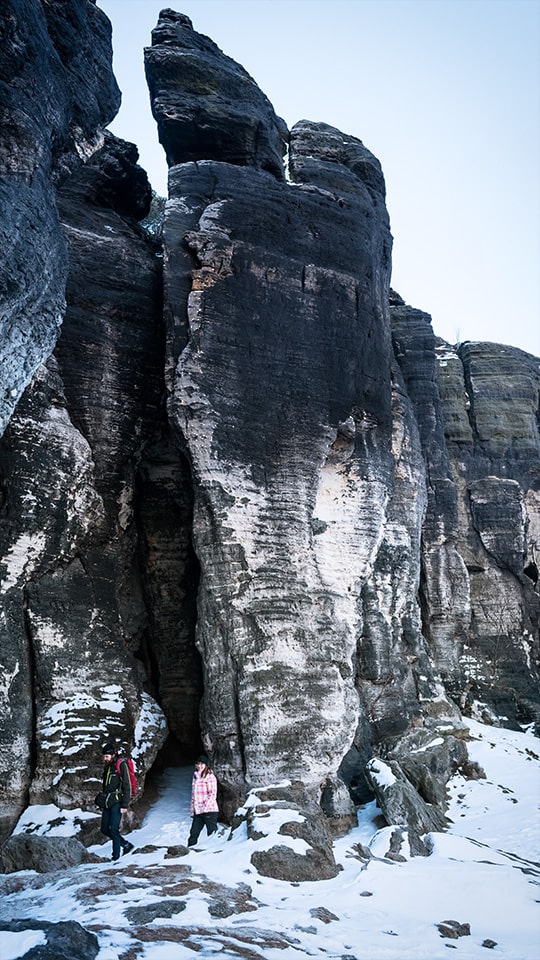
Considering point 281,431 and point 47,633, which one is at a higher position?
point 281,431

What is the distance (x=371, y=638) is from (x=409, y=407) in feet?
22.6

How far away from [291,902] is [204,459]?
7.59 metres

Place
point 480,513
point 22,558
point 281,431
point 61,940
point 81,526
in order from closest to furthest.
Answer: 1. point 61,940
2. point 22,558
3. point 81,526
4. point 281,431
5. point 480,513

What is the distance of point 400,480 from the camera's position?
21.4 metres

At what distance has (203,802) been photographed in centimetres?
1210

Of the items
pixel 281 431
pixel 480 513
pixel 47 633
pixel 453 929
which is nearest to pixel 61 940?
pixel 453 929

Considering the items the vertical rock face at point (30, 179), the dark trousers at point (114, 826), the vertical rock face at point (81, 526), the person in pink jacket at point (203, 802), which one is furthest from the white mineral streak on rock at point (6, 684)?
the vertical rock face at point (30, 179)

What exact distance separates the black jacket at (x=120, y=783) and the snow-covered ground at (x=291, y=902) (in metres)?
0.81

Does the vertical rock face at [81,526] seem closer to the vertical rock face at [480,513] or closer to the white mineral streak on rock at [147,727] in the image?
the white mineral streak on rock at [147,727]

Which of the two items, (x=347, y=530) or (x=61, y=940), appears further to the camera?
(x=347, y=530)

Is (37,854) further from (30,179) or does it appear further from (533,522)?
(533,522)

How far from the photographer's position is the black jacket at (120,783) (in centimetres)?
1139

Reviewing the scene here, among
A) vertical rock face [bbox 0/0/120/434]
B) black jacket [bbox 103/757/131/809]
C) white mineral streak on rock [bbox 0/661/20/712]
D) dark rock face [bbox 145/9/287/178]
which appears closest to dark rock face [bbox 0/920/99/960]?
black jacket [bbox 103/757/131/809]

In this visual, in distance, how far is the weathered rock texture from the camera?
43.1 ft
